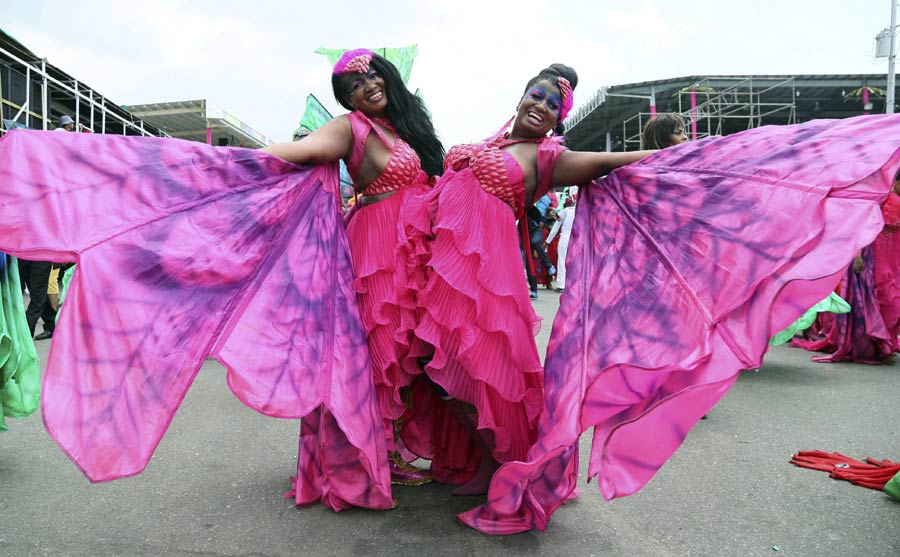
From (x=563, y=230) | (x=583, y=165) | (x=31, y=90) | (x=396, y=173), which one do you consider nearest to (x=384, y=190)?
(x=396, y=173)

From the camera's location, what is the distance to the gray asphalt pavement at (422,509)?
2141 millimetres

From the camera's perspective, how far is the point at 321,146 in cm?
244

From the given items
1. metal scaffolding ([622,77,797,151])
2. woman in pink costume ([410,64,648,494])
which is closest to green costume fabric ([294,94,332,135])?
woman in pink costume ([410,64,648,494])

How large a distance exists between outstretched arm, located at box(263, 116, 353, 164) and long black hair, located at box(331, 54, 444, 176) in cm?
22

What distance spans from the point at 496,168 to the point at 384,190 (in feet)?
1.55

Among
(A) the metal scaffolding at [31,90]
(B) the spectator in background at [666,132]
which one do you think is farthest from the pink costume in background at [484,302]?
(A) the metal scaffolding at [31,90]

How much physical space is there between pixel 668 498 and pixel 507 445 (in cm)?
80

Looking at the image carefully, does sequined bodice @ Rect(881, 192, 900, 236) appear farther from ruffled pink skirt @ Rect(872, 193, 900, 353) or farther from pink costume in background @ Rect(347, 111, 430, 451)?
pink costume in background @ Rect(347, 111, 430, 451)

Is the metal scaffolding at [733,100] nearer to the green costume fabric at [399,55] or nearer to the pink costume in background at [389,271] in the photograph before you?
the green costume fabric at [399,55]

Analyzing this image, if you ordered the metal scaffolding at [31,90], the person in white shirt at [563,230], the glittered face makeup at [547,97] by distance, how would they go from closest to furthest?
the glittered face makeup at [547,97], the metal scaffolding at [31,90], the person in white shirt at [563,230]

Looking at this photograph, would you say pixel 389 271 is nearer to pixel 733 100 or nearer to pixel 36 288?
pixel 36 288

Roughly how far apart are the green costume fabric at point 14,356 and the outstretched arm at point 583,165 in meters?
2.65

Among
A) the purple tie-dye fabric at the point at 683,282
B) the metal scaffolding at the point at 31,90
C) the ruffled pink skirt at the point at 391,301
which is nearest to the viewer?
the purple tie-dye fabric at the point at 683,282

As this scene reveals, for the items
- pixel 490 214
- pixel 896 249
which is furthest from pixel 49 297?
pixel 896 249
